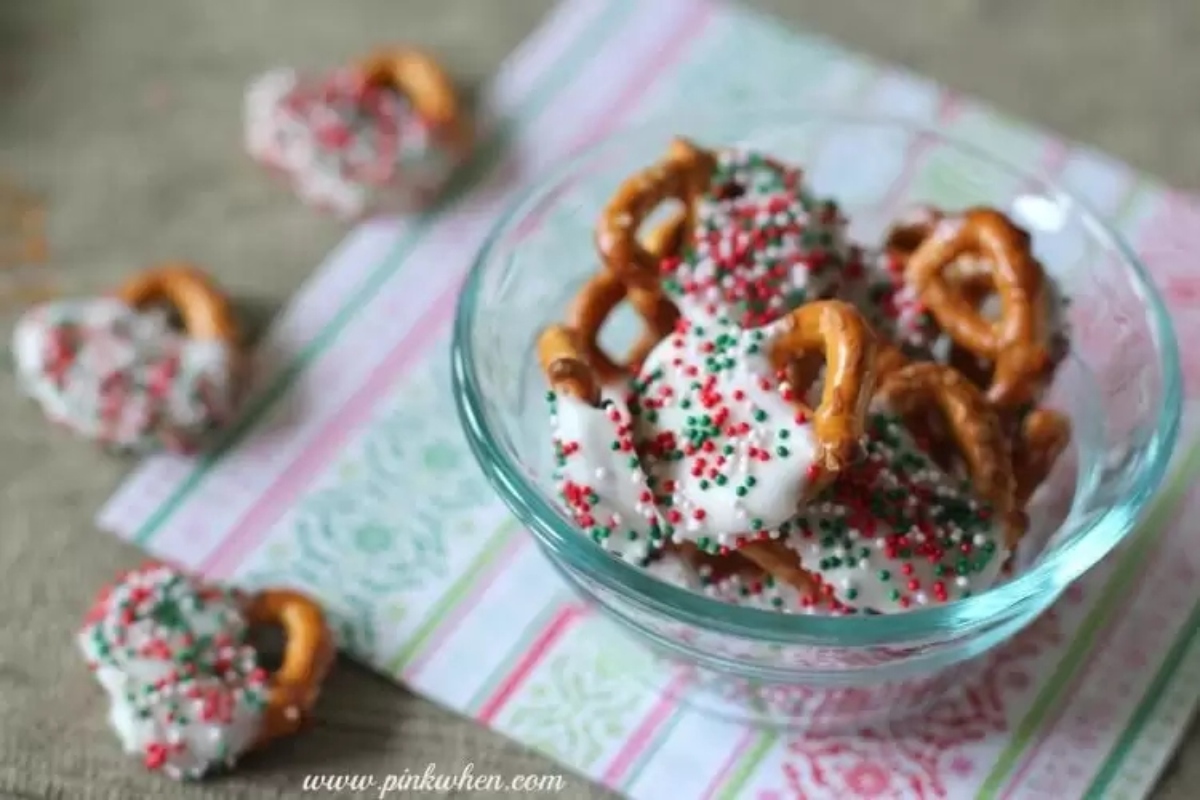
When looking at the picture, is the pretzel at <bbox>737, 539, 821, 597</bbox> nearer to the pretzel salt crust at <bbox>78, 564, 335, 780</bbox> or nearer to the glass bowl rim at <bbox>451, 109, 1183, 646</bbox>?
the glass bowl rim at <bbox>451, 109, 1183, 646</bbox>

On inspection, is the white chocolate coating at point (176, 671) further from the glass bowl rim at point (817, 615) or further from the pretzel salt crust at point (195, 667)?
the glass bowl rim at point (817, 615)

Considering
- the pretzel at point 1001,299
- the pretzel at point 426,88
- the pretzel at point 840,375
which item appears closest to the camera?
the pretzel at point 840,375

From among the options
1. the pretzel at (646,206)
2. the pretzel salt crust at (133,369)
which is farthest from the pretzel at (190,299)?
the pretzel at (646,206)

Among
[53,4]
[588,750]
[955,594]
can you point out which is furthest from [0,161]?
[955,594]

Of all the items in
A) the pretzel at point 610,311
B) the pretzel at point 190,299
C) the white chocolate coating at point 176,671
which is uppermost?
the pretzel at point 610,311

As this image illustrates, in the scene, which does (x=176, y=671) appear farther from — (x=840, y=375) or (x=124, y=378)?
(x=840, y=375)

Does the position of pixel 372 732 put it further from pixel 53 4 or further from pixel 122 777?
pixel 53 4
